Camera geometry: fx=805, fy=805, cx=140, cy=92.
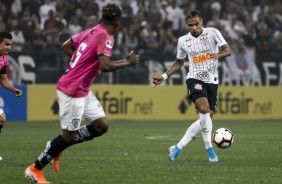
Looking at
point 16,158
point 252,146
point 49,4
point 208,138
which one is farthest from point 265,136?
point 49,4

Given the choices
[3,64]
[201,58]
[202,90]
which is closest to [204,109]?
[202,90]

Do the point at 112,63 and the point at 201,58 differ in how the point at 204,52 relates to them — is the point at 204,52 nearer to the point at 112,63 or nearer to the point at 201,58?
the point at 201,58

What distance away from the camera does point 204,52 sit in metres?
13.7

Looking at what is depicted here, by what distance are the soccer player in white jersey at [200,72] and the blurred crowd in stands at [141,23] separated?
37.2ft

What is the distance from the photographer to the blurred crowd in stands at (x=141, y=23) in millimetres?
24844

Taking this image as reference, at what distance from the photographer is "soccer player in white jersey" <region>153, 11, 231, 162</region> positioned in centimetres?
1327

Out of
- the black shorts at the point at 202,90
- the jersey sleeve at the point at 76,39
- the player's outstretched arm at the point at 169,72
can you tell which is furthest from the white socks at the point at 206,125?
the jersey sleeve at the point at 76,39

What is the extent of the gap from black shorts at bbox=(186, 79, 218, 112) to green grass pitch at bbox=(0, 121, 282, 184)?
1.02 meters

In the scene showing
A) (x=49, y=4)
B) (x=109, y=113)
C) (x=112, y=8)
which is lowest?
(x=109, y=113)

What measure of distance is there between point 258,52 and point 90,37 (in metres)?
18.1

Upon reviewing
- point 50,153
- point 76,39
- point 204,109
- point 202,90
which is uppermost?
→ point 76,39

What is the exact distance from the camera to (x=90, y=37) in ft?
32.0

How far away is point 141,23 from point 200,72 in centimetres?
1335

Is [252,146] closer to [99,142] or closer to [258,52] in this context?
[99,142]
